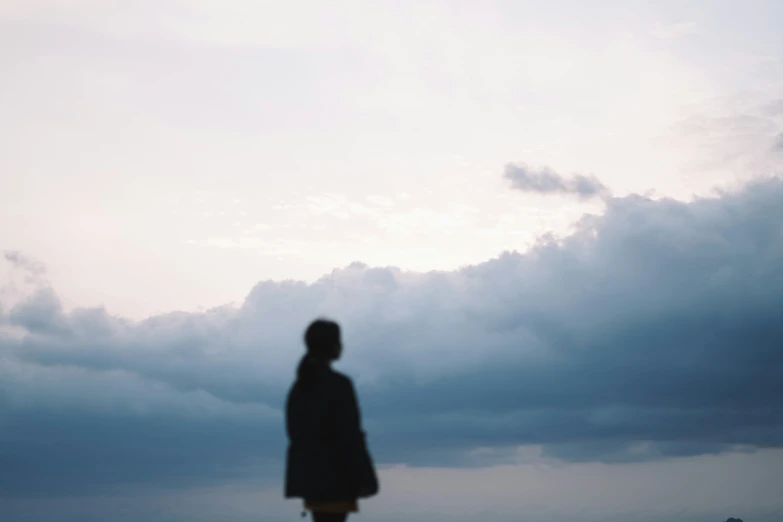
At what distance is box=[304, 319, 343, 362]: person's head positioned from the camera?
41.4ft

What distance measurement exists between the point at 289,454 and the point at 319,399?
742mm

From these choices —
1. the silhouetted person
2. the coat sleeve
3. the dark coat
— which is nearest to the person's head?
the silhouetted person

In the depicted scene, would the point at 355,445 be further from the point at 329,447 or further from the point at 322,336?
the point at 322,336

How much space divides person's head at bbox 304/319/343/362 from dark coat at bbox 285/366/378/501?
0.18 m

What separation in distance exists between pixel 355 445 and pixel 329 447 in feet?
1.03

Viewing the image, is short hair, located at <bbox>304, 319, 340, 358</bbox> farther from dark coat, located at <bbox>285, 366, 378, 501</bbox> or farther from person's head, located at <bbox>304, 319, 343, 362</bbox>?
dark coat, located at <bbox>285, 366, 378, 501</bbox>

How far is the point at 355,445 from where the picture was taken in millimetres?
12375

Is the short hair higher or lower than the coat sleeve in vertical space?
higher

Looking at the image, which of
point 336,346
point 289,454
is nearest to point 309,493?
point 289,454

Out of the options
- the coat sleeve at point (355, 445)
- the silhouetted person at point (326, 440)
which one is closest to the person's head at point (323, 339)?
the silhouetted person at point (326, 440)

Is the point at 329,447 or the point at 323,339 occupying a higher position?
the point at 323,339

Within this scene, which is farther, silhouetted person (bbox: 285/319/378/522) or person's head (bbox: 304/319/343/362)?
person's head (bbox: 304/319/343/362)

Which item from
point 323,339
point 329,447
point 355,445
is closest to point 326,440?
point 329,447

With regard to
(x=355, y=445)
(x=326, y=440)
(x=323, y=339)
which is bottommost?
(x=355, y=445)
